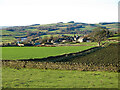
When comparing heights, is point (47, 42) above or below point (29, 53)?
below

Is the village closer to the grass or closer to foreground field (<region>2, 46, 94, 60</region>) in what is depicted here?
foreground field (<region>2, 46, 94, 60</region>)

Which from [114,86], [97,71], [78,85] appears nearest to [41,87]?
[78,85]

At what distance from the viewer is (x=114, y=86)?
20.7 m

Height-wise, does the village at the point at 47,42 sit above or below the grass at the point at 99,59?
below

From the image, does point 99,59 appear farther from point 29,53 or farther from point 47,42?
point 47,42

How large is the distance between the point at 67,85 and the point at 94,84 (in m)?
2.90

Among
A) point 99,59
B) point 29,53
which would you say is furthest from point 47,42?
point 99,59

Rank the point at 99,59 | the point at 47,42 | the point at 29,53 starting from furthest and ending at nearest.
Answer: the point at 47,42 < the point at 29,53 < the point at 99,59

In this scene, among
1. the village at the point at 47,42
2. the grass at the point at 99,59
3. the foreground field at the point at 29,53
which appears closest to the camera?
the grass at the point at 99,59

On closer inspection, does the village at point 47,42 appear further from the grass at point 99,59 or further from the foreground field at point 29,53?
the grass at point 99,59

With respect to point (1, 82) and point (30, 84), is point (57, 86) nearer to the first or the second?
point (30, 84)

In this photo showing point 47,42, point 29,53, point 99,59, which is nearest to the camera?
point 99,59

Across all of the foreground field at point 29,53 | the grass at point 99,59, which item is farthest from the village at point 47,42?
the grass at point 99,59

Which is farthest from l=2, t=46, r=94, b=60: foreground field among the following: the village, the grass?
the village
